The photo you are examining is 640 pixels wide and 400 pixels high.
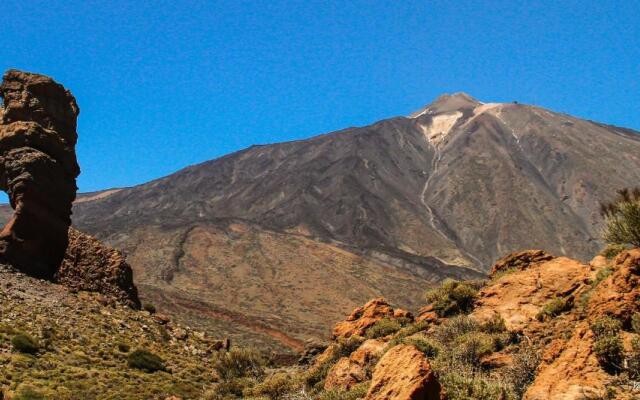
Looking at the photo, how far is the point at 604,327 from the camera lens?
8.57m

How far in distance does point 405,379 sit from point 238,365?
15522 mm

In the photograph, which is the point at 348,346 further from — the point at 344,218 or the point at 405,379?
the point at 344,218

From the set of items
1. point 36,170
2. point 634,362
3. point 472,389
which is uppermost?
point 36,170

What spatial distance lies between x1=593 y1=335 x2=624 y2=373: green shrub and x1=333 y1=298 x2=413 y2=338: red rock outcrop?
11.2m

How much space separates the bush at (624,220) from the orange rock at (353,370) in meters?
7.15

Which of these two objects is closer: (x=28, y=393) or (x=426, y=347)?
(x=426, y=347)

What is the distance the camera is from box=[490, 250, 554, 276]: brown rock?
18.2m

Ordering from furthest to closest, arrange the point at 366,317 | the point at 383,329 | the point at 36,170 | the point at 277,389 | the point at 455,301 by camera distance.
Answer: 1. the point at 36,170
2. the point at 366,317
3. the point at 383,329
4. the point at 455,301
5. the point at 277,389

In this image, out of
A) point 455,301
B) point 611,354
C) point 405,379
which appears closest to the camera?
point 405,379

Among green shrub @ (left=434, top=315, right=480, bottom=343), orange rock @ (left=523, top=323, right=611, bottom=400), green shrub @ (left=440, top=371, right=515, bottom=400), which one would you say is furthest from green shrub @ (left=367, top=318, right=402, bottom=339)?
orange rock @ (left=523, top=323, right=611, bottom=400)

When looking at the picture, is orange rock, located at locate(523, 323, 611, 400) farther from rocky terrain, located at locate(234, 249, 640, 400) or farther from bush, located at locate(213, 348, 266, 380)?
bush, located at locate(213, 348, 266, 380)

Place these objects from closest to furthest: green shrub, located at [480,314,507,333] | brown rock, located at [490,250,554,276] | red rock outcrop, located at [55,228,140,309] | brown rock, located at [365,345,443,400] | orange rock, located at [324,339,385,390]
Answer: brown rock, located at [365,345,443,400] → orange rock, located at [324,339,385,390] → green shrub, located at [480,314,507,333] → brown rock, located at [490,250,554,276] → red rock outcrop, located at [55,228,140,309]

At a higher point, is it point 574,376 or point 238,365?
point 574,376

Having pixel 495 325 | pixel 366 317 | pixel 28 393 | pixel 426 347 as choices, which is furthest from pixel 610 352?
pixel 28 393
